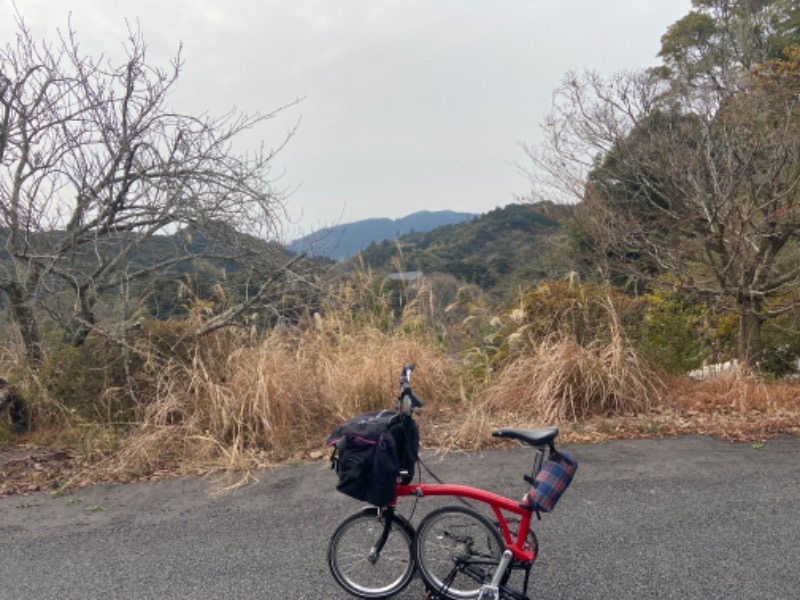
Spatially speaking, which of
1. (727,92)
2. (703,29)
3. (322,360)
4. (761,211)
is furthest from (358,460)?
A: (703,29)

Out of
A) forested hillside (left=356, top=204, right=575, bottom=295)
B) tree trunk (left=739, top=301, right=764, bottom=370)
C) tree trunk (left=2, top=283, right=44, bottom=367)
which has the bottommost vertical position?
tree trunk (left=739, top=301, right=764, bottom=370)

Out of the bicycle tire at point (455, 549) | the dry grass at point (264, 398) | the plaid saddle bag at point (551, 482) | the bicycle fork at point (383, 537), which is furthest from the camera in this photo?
the dry grass at point (264, 398)

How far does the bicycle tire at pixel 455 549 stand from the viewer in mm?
2877

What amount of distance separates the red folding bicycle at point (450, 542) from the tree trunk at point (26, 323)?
5.24 m

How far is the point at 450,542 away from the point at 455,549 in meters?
0.04

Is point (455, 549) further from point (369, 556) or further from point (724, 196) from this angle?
point (724, 196)

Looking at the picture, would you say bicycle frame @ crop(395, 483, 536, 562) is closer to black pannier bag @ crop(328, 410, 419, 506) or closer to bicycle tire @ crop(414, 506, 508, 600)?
bicycle tire @ crop(414, 506, 508, 600)

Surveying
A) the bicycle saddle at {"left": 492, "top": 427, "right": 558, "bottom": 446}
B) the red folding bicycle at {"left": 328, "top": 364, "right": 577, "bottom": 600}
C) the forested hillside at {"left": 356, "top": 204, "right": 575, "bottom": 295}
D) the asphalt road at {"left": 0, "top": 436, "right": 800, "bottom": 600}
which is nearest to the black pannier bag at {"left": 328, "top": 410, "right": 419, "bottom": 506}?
the red folding bicycle at {"left": 328, "top": 364, "right": 577, "bottom": 600}

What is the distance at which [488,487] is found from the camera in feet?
14.8

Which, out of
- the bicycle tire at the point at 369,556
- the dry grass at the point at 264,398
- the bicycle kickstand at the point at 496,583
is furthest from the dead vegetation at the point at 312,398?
the bicycle kickstand at the point at 496,583

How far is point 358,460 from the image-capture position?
108 inches

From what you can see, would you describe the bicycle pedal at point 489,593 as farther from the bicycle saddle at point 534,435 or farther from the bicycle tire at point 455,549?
the bicycle saddle at point 534,435

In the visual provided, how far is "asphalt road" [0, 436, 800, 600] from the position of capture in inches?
124

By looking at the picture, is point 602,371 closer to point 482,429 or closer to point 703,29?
point 482,429
